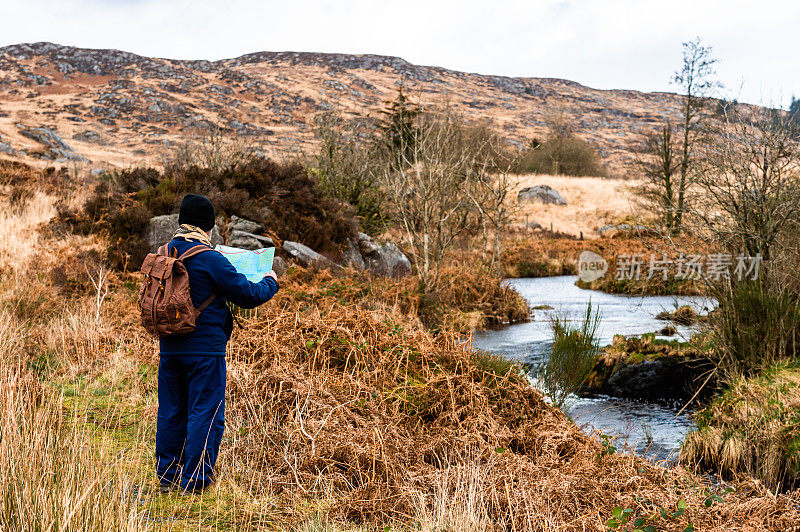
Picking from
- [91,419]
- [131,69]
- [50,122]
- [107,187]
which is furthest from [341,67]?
[91,419]

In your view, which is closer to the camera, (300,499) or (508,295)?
(300,499)

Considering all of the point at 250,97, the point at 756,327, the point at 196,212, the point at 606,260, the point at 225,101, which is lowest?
the point at 606,260

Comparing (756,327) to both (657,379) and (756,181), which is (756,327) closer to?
(657,379)

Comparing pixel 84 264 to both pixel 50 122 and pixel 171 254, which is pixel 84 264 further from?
pixel 50 122

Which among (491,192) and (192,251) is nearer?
(192,251)

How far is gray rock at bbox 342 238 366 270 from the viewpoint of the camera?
12.9m

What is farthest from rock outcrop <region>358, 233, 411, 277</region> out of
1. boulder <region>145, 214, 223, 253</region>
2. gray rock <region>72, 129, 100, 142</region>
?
gray rock <region>72, 129, 100, 142</region>

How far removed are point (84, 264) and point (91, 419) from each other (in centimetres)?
538

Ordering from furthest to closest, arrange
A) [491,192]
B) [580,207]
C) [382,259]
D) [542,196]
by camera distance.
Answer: [542,196]
[580,207]
[491,192]
[382,259]

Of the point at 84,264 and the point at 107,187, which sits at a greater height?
the point at 107,187

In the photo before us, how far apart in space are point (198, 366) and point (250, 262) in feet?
2.47

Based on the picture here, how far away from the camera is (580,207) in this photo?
→ 39094 mm

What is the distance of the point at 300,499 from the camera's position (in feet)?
12.5

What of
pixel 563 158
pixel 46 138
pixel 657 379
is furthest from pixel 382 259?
pixel 563 158
